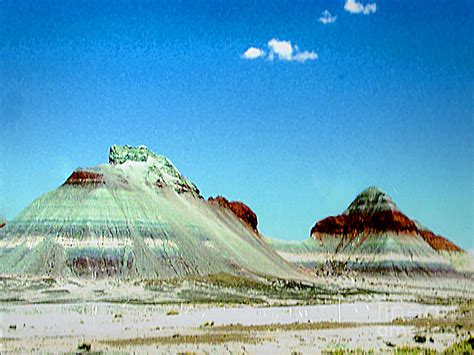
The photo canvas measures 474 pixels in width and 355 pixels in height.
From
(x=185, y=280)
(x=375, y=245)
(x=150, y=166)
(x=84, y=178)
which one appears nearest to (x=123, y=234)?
(x=185, y=280)

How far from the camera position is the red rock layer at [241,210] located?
132 meters

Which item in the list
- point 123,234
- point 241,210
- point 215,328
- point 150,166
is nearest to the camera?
point 215,328

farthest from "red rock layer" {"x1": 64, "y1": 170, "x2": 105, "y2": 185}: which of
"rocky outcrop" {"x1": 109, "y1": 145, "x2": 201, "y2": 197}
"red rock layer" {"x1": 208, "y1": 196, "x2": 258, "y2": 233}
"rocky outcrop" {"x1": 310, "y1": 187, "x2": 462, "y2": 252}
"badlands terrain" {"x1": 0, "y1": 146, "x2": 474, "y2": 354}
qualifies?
"rocky outcrop" {"x1": 310, "y1": 187, "x2": 462, "y2": 252}

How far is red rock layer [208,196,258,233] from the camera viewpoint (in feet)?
435

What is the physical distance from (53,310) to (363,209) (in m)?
135

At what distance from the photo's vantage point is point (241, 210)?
139 m

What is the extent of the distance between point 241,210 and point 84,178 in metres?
Result: 40.7

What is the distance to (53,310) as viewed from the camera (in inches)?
2244

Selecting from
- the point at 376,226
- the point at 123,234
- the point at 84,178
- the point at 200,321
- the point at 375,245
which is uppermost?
the point at 376,226

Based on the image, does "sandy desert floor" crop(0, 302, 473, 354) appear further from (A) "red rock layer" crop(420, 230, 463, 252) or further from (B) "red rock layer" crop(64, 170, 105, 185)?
(A) "red rock layer" crop(420, 230, 463, 252)

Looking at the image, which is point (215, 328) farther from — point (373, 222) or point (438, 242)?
point (438, 242)

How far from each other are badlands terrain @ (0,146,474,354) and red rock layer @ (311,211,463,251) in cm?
52

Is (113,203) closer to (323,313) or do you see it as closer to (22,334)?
(323,313)

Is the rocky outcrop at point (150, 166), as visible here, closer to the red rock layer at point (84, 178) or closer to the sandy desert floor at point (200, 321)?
the red rock layer at point (84, 178)
